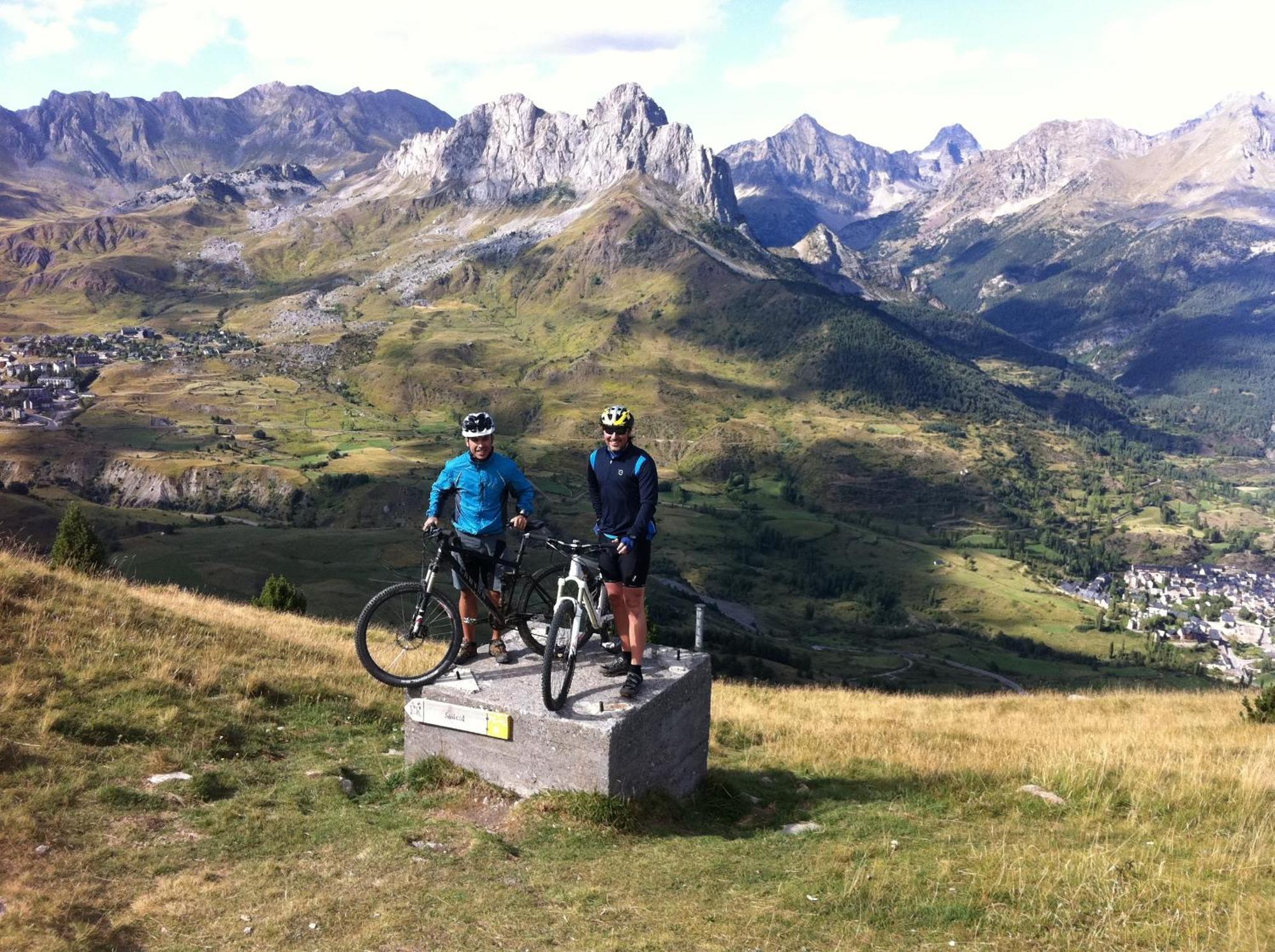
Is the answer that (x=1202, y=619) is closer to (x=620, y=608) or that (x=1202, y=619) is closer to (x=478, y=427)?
(x=620, y=608)

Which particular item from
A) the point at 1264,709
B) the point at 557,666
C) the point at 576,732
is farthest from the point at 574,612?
the point at 1264,709

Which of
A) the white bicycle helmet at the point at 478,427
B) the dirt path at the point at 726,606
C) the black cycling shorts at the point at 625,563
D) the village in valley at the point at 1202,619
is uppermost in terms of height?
the white bicycle helmet at the point at 478,427

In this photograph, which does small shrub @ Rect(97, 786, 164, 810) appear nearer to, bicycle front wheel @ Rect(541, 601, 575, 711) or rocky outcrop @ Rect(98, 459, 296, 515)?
bicycle front wheel @ Rect(541, 601, 575, 711)

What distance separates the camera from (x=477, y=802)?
1129 cm

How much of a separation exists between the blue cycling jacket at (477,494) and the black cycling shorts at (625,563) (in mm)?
1492

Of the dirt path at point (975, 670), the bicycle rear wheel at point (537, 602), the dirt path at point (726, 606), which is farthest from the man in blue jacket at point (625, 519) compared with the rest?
the dirt path at point (726, 606)

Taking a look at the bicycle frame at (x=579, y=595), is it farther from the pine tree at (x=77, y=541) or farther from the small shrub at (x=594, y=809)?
the pine tree at (x=77, y=541)

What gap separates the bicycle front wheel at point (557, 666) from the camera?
10945 millimetres

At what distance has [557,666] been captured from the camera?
11789 millimetres

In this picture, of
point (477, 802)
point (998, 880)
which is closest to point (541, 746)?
point (477, 802)

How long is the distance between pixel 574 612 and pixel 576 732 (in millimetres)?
1761

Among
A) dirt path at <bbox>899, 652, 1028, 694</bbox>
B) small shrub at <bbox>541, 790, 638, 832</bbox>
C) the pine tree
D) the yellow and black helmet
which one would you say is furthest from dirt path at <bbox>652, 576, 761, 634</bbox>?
the yellow and black helmet

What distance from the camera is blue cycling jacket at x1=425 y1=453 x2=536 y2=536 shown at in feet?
41.2

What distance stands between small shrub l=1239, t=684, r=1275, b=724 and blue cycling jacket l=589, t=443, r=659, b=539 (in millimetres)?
16730
